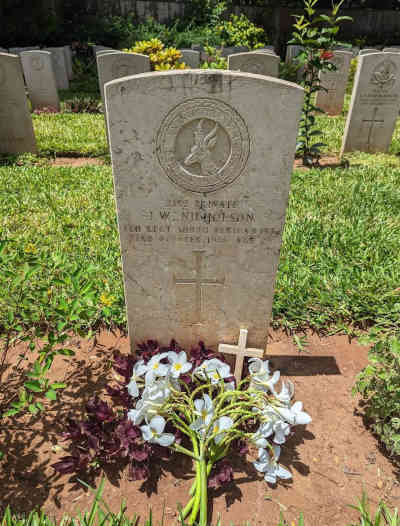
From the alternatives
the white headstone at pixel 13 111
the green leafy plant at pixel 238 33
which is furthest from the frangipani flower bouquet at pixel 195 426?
the green leafy plant at pixel 238 33

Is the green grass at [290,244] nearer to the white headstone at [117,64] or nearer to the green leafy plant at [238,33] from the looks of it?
the white headstone at [117,64]

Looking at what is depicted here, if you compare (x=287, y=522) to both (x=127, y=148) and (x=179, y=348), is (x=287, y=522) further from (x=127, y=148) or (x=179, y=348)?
(x=127, y=148)

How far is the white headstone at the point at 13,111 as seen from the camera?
5.50 m

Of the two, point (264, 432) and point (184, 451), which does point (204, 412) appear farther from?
point (264, 432)

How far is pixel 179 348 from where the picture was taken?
90.7 inches

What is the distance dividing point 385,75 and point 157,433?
20.8ft

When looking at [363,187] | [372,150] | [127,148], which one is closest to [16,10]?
[372,150]

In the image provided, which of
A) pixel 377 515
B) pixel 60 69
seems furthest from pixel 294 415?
pixel 60 69

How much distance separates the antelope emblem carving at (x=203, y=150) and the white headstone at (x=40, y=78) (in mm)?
8534

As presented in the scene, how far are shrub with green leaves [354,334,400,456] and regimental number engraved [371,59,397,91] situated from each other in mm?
5358

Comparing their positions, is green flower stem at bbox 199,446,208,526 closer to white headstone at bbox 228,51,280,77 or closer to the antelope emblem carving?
the antelope emblem carving

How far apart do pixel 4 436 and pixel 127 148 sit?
1631mm

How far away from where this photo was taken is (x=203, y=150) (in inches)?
66.9

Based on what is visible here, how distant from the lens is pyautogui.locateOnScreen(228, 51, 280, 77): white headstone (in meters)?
6.35
